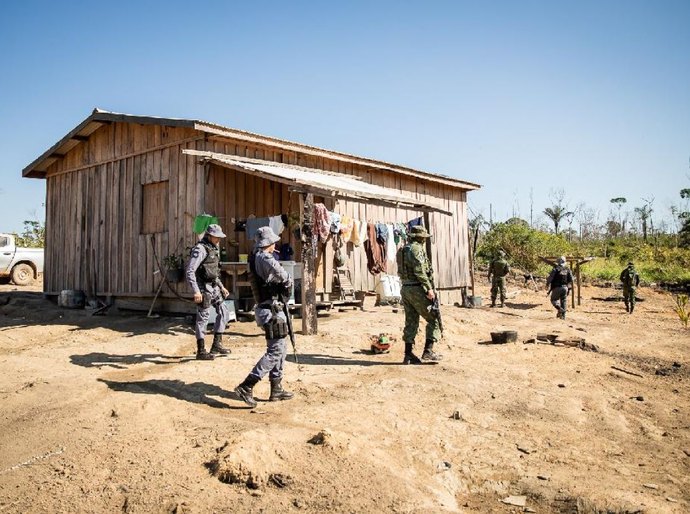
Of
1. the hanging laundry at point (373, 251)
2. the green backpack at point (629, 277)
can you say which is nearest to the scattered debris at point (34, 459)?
the hanging laundry at point (373, 251)

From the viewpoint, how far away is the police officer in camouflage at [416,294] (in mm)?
6898

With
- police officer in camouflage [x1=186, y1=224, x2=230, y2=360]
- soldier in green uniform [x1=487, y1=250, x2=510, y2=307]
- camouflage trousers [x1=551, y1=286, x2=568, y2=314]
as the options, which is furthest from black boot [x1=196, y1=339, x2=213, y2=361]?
soldier in green uniform [x1=487, y1=250, x2=510, y2=307]

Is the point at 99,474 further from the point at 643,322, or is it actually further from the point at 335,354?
the point at 643,322

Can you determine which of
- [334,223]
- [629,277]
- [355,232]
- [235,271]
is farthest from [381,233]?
[629,277]

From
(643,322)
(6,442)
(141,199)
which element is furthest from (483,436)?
(643,322)

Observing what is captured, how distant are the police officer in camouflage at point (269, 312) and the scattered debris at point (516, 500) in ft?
8.01

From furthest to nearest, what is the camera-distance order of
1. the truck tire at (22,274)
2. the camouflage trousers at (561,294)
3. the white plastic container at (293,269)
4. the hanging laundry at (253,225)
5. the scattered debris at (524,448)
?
the truck tire at (22,274) < the camouflage trousers at (561,294) < the hanging laundry at (253,225) < the white plastic container at (293,269) < the scattered debris at (524,448)

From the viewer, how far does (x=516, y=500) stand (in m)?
3.50

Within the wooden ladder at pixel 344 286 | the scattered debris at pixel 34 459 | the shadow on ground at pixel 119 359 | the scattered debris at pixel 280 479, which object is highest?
the wooden ladder at pixel 344 286

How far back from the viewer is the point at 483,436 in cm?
455

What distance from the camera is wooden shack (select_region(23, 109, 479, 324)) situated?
33.4ft

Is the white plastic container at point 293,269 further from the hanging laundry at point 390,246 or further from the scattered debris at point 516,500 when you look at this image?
the scattered debris at point 516,500

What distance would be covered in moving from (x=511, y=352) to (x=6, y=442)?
23.2 ft

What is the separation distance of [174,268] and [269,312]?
5.69 m
